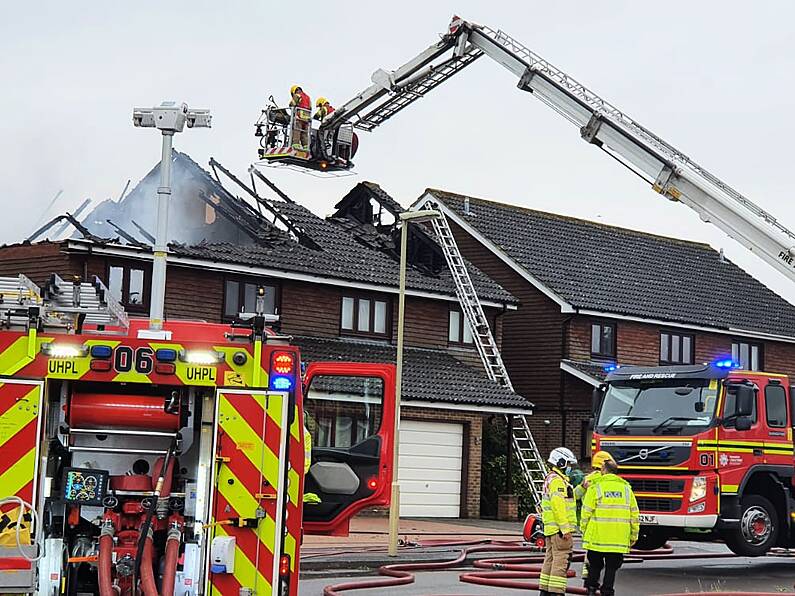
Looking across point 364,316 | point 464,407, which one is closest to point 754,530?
point 464,407

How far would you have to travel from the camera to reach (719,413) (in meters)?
16.7

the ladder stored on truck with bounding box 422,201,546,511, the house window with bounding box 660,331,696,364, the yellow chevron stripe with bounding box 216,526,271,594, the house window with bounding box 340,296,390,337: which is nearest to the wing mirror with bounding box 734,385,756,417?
the yellow chevron stripe with bounding box 216,526,271,594

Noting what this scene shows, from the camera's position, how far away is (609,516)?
1329cm

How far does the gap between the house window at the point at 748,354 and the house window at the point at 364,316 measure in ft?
41.7

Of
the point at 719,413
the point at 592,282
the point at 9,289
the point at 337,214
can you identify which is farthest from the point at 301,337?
the point at 9,289

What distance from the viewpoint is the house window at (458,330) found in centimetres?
3167

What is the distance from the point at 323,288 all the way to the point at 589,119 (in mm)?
9376

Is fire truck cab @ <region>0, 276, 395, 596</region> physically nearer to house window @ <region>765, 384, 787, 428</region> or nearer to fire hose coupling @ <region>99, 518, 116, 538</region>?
fire hose coupling @ <region>99, 518, 116, 538</region>

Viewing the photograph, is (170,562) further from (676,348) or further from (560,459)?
(676,348)

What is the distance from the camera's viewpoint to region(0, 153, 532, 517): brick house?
2586cm

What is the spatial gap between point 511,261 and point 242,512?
27.5 metres

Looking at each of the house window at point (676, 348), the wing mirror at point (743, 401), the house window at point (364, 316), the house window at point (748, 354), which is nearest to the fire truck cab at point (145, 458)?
the wing mirror at point (743, 401)

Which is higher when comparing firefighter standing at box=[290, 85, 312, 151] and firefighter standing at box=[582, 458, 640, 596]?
firefighter standing at box=[290, 85, 312, 151]

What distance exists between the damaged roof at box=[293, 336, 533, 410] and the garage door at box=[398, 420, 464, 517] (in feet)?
2.87
